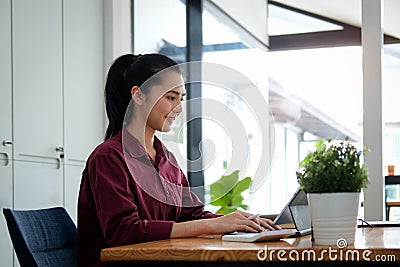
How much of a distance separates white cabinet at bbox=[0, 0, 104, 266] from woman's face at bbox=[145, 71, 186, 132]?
1292mm

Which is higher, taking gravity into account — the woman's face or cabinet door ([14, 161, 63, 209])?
the woman's face

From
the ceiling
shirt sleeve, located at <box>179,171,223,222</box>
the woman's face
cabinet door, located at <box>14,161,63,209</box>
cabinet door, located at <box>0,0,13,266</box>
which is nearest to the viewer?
the woman's face

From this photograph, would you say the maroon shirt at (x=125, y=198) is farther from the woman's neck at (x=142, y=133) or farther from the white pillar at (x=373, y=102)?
the white pillar at (x=373, y=102)

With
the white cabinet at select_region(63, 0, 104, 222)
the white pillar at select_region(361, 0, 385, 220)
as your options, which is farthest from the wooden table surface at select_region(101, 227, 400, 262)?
the white pillar at select_region(361, 0, 385, 220)

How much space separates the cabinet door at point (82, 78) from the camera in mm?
3820

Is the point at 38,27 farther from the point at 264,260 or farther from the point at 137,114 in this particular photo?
the point at 264,260

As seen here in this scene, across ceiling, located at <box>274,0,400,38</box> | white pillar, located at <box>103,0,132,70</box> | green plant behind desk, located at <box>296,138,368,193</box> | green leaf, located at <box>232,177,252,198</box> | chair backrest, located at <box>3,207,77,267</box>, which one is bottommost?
green leaf, located at <box>232,177,252,198</box>

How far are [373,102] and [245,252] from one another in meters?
3.06

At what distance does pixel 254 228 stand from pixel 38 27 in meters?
2.08

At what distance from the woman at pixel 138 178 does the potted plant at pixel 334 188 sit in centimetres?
33

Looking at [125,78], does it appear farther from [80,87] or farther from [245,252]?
[80,87]

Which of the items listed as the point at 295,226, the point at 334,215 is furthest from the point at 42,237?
the point at 334,215

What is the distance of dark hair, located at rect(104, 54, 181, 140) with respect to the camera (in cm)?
212

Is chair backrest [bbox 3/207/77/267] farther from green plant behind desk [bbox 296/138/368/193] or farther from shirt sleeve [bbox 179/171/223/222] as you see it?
green plant behind desk [bbox 296/138/368/193]
